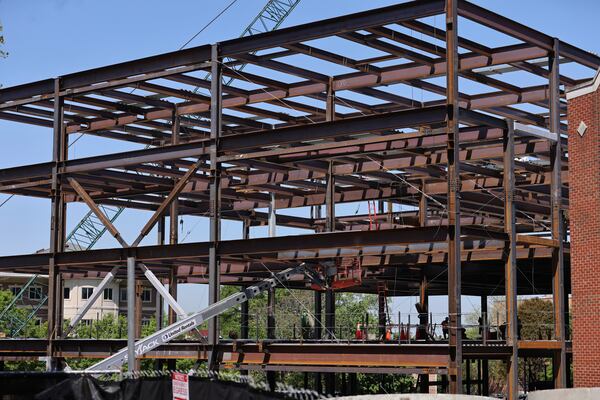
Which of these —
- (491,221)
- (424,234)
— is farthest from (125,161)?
(491,221)

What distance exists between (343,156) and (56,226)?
43.1 ft

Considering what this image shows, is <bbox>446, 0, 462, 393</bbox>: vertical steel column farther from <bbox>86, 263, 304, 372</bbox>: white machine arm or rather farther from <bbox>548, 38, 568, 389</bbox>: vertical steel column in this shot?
<bbox>86, 263, 304, 372</bbox>: white machine arm

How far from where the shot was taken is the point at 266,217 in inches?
2494

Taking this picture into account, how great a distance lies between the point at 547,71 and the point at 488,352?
14.3 metres

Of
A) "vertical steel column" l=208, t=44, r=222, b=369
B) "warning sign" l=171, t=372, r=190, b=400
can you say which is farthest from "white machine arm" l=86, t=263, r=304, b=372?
"warning sign" l=171, t=372, r=190, b=400

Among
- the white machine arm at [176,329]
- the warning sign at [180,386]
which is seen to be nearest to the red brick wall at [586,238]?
the white machine arm at [176,329]

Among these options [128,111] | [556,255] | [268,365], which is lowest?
[268,365]

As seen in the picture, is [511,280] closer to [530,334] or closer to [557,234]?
[557,234]

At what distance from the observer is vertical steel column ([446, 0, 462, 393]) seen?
31469mm

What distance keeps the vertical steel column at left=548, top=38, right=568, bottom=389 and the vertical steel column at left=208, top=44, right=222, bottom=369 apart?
13.0 metres

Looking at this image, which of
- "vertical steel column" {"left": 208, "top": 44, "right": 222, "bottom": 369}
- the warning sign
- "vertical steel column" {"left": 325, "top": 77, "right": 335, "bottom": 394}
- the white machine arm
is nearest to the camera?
the warning sign

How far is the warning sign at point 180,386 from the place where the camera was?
21045mm

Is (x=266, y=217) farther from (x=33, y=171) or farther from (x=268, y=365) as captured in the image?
(x=268, y=365)

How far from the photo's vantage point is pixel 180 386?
21.3 meters
